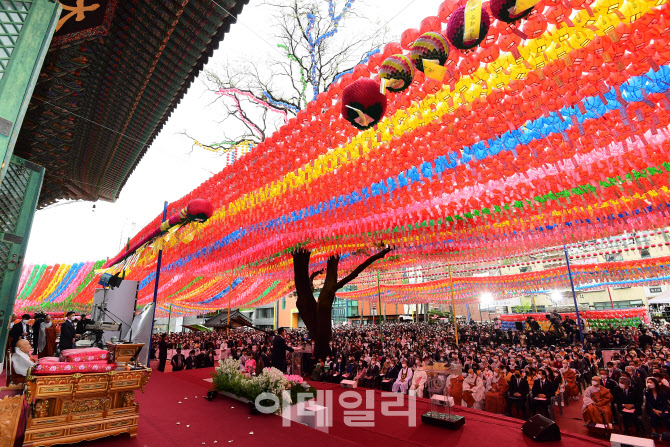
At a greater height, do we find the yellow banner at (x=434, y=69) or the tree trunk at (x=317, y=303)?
the yellow banner at (x=434, y=69)

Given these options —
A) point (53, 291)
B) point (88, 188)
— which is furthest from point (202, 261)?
point (53, 291)

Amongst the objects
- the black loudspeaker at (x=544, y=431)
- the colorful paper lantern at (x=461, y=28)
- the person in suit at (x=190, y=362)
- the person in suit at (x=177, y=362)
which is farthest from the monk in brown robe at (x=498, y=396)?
the person in suit at (x=177, y=362)

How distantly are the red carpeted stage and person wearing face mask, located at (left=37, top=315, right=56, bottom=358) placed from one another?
498cm

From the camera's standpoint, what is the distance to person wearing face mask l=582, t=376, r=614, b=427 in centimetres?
594

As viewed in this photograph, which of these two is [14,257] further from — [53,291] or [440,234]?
[53,291]

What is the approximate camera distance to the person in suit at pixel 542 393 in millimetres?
6598

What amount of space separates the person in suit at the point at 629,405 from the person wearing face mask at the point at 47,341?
516 inches

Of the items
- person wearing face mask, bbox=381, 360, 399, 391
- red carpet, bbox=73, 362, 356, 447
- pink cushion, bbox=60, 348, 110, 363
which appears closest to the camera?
red carpet, bbox=73, 362, 356, 447

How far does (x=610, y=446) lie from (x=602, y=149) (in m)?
4.01

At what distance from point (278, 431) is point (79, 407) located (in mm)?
2496

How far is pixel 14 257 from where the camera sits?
5.79 metres

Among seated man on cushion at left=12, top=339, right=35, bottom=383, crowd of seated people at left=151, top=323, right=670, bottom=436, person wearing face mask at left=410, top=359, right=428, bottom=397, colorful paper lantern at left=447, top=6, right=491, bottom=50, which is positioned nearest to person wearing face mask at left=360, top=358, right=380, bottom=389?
crowd of seated people at left=151, top=323, right=670, bottom=436

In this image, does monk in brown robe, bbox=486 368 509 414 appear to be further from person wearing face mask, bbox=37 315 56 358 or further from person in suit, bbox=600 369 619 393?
person wearing face mask, bbox=37 315 56 358

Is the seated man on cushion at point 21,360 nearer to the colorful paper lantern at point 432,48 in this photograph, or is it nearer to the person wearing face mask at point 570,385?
the colorful paper lantern at point 432,48
